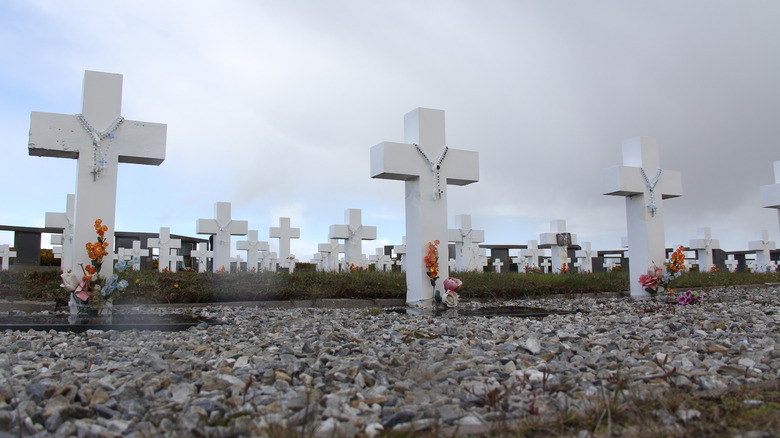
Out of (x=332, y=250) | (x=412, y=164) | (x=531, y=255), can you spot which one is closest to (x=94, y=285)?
(x=412, y=164)

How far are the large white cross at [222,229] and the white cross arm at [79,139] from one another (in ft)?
23.2

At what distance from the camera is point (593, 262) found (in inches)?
1037

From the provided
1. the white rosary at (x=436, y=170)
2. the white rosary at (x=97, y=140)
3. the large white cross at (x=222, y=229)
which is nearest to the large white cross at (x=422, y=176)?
the white rosary at (x=436, y=170)

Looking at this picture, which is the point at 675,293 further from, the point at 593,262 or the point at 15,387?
the point at 593,262

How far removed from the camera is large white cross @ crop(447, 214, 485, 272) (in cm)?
1881

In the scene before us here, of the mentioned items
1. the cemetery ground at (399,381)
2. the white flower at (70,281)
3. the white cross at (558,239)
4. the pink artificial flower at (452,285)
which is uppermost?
the white cross at (558,239)

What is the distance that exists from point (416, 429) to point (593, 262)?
26.0 m

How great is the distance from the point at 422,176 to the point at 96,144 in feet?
15.0

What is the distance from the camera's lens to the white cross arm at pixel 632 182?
403 inches

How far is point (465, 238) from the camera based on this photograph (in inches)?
744

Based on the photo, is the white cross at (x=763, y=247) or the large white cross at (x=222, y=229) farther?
the white cross at (x=763, y=247)

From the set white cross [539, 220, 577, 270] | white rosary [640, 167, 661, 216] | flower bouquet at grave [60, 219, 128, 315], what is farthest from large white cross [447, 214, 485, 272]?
flower bouquet at grave [60, 219, 128, 315]

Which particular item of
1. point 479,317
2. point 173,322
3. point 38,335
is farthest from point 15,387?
point 479,317

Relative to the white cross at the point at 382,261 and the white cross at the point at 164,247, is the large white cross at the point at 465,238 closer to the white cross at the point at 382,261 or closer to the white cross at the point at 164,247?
the white cross at the point at 382,261
